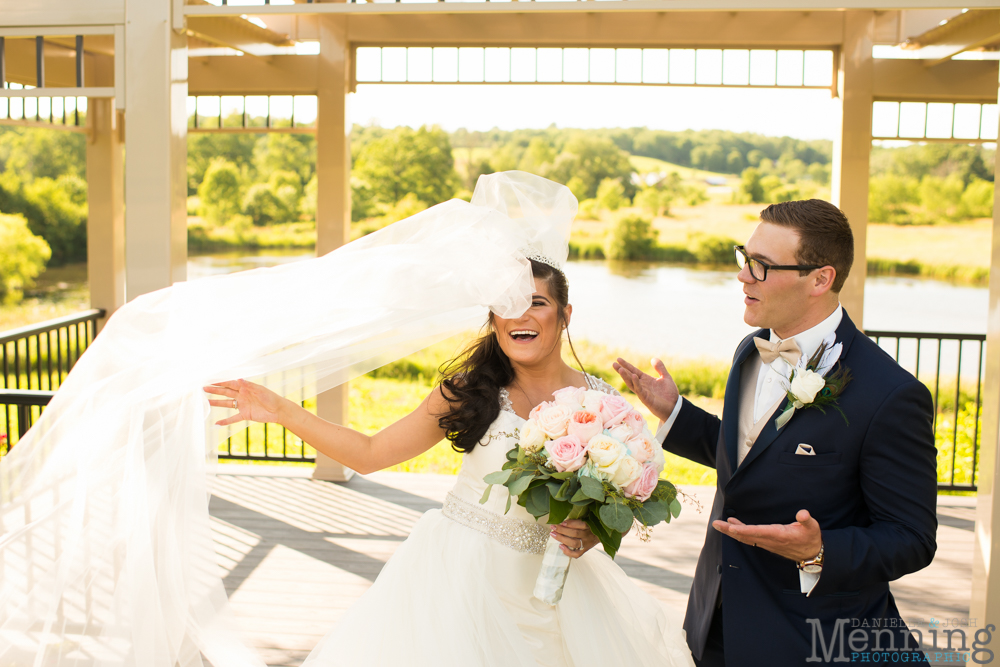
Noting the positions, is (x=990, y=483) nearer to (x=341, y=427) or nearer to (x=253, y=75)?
(x=341, y=427)

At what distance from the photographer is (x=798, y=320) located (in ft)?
7.57

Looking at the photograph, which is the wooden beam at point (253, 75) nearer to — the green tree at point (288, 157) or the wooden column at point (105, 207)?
the wooden column at point (105, 207)

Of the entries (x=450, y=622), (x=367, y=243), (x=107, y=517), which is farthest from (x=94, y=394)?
(x=450, y=622)

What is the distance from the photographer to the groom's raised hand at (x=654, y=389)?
2.79m

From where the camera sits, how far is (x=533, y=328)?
2.63 meters

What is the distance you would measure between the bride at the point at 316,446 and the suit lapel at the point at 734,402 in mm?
509

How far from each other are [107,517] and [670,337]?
18.8 m

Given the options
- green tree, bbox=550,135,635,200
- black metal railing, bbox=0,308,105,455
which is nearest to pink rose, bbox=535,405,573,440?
black metal railing, bbox=0,308,105,455

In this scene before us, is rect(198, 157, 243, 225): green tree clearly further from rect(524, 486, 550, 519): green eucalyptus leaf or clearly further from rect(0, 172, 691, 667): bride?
rect(524, 486, 550, 519): green eucalyptus leaf

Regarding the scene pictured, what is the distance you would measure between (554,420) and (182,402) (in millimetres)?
1175

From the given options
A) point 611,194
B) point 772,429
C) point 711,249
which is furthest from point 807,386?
point 711,249

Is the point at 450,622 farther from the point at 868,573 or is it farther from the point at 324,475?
the point at 324,475

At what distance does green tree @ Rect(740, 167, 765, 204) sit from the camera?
65.5ft

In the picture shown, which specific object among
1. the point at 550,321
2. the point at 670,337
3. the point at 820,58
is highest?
the point at 820,58
